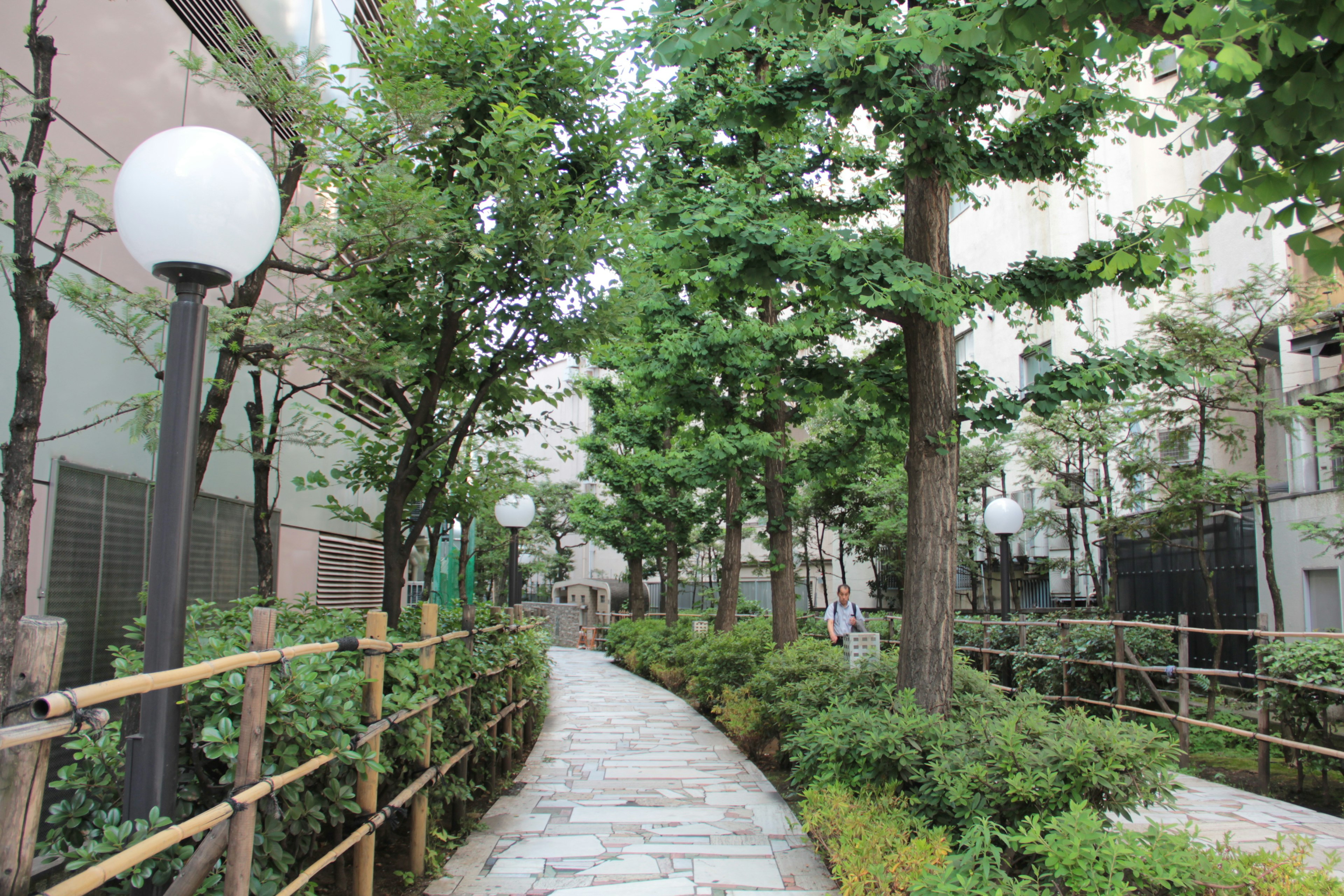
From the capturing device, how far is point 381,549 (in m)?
15.2

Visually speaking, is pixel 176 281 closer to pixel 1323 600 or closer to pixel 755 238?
pixel 755 238

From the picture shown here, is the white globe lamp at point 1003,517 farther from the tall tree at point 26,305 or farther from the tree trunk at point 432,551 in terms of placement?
the tall tree at point 26,305

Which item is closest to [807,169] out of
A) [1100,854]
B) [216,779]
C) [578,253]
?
[578,253]

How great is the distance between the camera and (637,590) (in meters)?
24.8

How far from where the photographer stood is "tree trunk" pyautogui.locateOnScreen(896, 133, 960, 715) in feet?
20.4

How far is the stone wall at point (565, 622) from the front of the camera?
104 feet

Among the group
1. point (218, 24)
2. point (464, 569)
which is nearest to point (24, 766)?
point (218, 24)

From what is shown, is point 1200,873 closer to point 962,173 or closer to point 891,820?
point 891,820

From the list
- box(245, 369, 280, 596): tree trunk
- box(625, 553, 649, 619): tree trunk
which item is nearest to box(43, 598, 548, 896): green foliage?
box(245, 369, 280, 596): tree trunk

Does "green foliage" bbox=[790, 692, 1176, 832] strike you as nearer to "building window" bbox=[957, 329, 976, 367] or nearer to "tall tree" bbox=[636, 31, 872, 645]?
"tall tree" bbox=[636, 31, 872, 645]

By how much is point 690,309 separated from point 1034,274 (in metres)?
5.82

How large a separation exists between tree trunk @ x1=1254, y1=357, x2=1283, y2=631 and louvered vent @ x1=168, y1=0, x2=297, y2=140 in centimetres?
1260

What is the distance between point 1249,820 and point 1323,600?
8.41 meters

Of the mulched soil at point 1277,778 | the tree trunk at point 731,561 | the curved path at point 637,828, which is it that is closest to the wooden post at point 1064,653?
the mulched soil at point 1277,778
